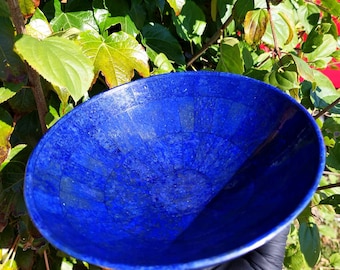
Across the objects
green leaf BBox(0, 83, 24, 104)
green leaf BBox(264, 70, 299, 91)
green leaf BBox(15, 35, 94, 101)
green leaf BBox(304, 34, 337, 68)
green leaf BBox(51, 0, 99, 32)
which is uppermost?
green leaf BBox(15, 35, 94, 101)

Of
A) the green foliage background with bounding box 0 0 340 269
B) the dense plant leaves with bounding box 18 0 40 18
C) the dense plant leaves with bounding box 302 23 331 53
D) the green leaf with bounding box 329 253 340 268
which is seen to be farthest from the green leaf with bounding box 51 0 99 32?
the green leaf with bounding box 329 253 340 268

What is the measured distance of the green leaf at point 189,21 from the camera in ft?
4.96

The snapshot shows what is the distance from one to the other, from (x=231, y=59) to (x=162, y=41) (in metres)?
0.23

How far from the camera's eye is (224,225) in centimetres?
87

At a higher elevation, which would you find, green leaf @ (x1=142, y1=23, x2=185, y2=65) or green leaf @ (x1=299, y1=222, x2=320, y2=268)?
green leaf @ (x1=142, y1=23, x2=185, y2=65)

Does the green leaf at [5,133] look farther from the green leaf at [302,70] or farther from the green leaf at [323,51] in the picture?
the green leaf at [323,51]

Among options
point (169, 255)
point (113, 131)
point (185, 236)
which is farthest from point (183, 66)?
point (169, 255)

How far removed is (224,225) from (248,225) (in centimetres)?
8

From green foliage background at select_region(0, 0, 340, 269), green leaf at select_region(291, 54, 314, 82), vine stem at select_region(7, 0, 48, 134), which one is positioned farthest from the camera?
green leaf at select_region(291, 54, 314, 82)

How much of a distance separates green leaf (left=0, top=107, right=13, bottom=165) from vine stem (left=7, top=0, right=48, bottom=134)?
8 centimetres

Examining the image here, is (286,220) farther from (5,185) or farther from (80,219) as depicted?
(5,185)

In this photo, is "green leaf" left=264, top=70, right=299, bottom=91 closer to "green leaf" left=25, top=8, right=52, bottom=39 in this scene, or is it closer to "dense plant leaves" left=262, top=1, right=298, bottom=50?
"dense plant leaves" left=262, top=1, right=298, bottom=50

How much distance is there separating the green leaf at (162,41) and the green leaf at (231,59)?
14cm

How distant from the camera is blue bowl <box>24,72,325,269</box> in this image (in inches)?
31.4
